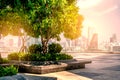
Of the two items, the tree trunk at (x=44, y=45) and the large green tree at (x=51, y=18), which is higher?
the large green tree at (x=51, y=18)

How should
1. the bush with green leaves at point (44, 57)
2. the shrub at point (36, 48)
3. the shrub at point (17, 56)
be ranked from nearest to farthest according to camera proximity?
the bush with green leaves at point (44, 57), the shrub at point (17, 56), the shrub at point (36, 48)

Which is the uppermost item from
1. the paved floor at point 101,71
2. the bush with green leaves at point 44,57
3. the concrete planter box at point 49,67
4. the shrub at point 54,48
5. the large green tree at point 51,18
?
the large green tree at point 51,18

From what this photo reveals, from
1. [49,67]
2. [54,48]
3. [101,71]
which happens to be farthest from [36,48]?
[101,71]

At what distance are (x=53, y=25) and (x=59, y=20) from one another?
0.71 m

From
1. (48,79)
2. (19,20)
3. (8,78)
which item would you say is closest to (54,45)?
(19,20)

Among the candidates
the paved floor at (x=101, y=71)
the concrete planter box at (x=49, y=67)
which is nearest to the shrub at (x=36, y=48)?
the concrete planter box at (x=49, y=67)

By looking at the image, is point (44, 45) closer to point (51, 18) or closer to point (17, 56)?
point (17, 56)

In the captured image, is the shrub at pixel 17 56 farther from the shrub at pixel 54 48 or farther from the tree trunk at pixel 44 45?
the shrub at pixel 54 48

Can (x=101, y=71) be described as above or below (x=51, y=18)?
below

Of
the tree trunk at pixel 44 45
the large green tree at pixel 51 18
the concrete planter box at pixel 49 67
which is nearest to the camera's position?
the concrete planter box at pixel 49 67

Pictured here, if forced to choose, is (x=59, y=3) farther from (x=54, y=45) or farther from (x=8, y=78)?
(x=8, y=78)

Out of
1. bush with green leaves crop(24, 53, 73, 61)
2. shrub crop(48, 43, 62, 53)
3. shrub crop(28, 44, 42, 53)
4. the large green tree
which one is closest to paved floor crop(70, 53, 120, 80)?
bush with green leaves crop(24, 53, 73, 61)

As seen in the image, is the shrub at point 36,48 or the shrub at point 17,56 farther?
the shrub at point 36,48

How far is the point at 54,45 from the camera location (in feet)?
74.6
